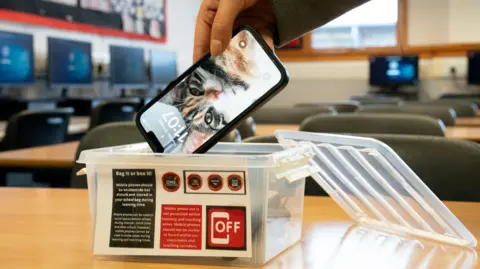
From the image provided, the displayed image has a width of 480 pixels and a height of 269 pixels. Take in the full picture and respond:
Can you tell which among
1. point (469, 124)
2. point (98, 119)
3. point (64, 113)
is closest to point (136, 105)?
point (98, 119)

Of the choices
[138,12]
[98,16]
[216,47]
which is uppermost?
[138,12]

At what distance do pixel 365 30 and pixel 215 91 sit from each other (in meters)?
7.86

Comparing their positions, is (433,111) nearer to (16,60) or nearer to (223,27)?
A: (223,27)

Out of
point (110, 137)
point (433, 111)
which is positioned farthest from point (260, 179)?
point (433, 111)

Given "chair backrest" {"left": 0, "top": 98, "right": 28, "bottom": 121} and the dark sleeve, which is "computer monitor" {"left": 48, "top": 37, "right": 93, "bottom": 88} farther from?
the dark sleeve

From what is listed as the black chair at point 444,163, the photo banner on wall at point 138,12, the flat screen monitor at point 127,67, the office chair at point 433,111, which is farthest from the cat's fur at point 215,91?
the photo banner on wall at point 138,12

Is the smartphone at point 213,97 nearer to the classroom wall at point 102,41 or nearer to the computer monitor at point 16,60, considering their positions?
the classroom wall at point 102,41

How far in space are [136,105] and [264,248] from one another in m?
4.39

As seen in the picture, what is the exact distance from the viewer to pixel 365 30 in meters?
8.26

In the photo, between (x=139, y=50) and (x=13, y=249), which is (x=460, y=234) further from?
(x=139, y=50)

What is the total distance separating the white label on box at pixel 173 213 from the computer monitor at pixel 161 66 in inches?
249

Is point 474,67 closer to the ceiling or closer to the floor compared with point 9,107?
closer to the ceiling

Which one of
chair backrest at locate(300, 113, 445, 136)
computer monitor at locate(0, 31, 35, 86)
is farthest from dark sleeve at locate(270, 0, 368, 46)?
computer monitor at locate(0, 31, 35, 86)

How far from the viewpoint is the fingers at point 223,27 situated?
0.69m
